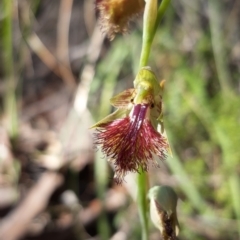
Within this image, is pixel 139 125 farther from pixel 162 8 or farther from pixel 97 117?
pixel 97 117

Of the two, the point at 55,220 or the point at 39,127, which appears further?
the point at 39,127

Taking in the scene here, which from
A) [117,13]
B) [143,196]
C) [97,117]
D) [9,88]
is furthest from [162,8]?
[9,88]

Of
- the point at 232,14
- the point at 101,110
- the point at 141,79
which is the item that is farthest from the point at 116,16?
the point at 232,14

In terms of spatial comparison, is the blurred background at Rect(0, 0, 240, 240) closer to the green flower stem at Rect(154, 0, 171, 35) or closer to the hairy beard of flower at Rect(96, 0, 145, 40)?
the hairy beard of flower at Rect(96, 0, 145, 40)

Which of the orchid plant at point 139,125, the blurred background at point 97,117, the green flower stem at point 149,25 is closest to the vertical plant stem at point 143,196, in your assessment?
the orchid plant at point 139,125

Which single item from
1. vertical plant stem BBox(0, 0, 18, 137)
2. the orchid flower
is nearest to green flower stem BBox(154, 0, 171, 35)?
the orchid flower

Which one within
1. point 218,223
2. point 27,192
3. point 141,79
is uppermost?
point 141,79

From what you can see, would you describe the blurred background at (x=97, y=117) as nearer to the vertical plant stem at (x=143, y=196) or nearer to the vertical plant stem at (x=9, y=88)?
the vertical plant stem at (x=9, y=88)

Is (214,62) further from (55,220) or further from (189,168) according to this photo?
(55,220)
